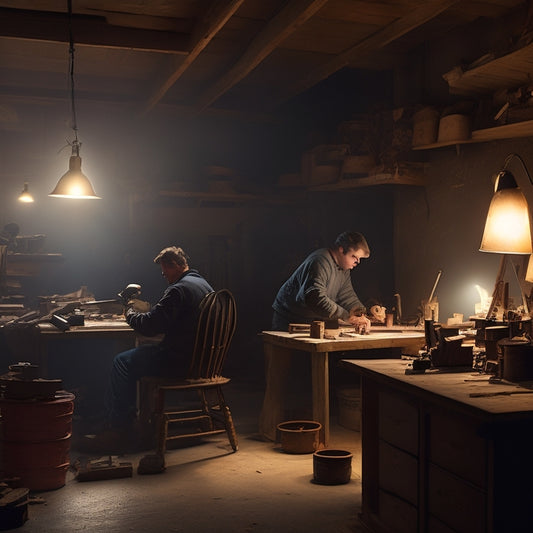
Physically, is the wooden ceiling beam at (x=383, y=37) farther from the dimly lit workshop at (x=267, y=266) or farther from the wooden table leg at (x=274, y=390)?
the wooden table leg at (x=274, y=390)

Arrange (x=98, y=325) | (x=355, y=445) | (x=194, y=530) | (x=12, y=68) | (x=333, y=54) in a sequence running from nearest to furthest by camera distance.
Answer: (x=194, y=530), (x=355, y=445), (x=98, y=325), (x=333, y=54), (x=12, y=68)

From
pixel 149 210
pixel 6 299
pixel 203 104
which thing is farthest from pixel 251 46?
pixel 6 299

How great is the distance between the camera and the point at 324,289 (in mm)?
6820

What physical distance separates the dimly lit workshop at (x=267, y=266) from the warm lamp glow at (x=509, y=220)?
12 mm

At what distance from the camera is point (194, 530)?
13.6 ft

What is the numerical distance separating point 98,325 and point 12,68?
3.25 metres

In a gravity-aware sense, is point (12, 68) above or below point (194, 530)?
above

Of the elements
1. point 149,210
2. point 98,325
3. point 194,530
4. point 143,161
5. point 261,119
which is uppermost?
point 261,119

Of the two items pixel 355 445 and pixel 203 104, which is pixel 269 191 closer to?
pixel 203 104

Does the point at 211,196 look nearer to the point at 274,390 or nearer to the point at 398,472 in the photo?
the point at 274,390

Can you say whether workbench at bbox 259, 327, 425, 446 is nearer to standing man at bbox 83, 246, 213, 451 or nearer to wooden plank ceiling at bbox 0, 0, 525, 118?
standing man at bbox 83, 246, 213, 451

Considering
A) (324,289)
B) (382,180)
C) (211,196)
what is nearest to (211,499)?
(324,289)

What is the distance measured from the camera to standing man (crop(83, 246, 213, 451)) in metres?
5.89

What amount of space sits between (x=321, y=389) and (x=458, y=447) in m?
2.64
